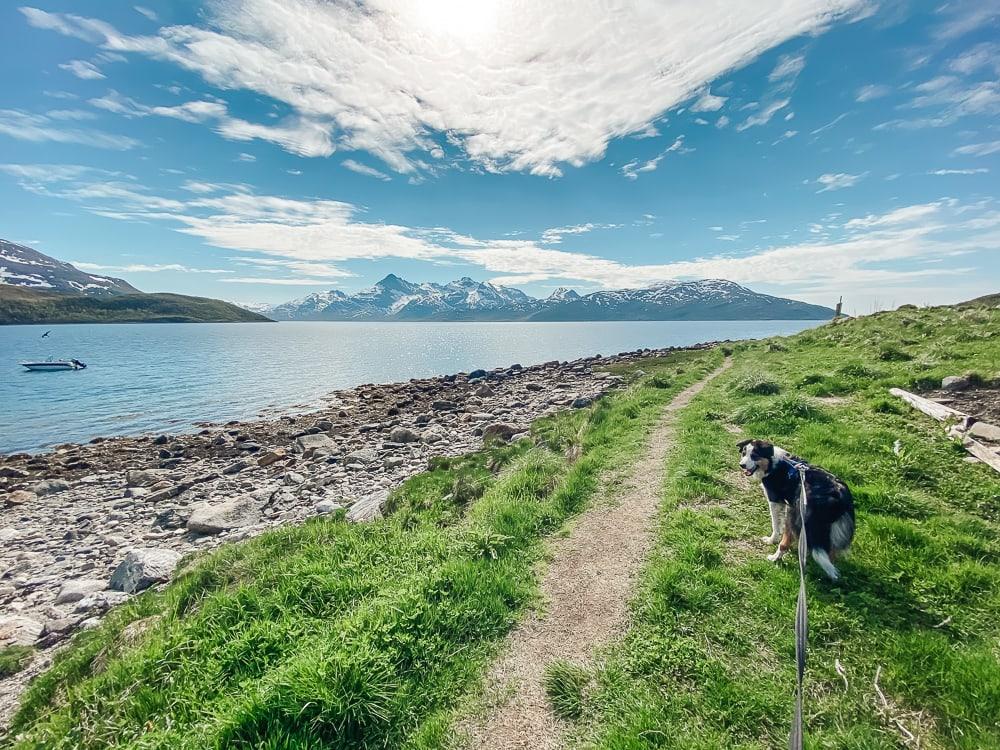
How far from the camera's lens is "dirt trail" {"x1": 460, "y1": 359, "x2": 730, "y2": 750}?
4.36 metres

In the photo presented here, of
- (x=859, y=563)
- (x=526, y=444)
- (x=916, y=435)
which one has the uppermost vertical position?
(x=916, y=435)

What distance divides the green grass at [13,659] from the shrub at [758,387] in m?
20.8

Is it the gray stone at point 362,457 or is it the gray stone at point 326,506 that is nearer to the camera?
the gray stone at point 326,506

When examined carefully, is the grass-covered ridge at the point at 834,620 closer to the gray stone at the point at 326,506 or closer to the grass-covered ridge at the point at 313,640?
the grass-covered ridge at the point at 313,640

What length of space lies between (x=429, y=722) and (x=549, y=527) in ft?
14.2

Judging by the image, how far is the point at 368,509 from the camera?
1141cm

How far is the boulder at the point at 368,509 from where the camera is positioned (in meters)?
10.7

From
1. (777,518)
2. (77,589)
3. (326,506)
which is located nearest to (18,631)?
(77,589)

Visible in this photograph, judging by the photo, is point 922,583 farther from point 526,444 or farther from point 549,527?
point 526,444

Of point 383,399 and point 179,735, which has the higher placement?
point 179,735

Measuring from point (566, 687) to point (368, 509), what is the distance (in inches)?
315

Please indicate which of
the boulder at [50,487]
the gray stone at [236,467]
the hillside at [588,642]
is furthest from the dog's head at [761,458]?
the boulder at [50,487]

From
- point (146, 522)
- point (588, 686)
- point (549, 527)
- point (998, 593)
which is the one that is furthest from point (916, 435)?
point (146, 522)

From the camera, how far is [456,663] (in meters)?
5.10
